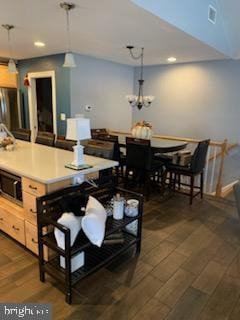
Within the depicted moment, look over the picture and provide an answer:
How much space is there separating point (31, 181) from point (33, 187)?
6 centimetres

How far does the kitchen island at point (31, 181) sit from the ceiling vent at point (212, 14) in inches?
104

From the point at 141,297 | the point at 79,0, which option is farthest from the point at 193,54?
the point at 141,297

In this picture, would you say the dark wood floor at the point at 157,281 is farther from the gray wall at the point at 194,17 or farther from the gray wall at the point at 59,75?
the gray wall at the point at 59,75

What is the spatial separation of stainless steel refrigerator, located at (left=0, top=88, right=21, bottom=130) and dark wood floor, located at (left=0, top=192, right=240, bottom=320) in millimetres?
3632

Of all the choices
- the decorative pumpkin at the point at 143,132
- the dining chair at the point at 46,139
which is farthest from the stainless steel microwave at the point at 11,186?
the decorative pumpkin at the point at 143,132

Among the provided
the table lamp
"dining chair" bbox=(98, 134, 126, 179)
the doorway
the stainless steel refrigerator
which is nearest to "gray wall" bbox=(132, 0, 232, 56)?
the table lamp

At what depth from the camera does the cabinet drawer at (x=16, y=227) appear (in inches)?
92.6

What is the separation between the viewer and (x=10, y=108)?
5660 mm

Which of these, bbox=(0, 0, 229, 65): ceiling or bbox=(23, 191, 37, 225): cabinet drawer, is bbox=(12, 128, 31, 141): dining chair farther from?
bbox=(23, 191, 37, 225): cabinet drawer

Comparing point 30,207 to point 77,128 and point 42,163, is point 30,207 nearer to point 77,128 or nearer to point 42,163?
point 42,163

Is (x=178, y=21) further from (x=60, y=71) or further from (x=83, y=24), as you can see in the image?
(x=60, y=71)

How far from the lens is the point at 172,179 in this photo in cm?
432

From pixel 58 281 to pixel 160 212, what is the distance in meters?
1.83

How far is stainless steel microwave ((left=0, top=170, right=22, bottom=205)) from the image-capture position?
7.91 feet
